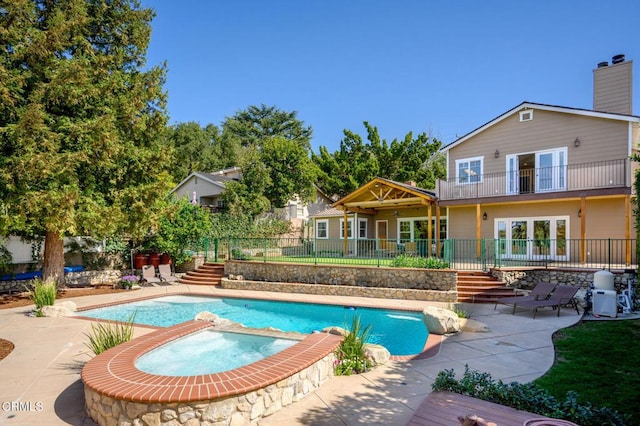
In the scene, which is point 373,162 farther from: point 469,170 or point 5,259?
point 5,259

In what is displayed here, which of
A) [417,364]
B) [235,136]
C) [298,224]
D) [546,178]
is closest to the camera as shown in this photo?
[417,364]

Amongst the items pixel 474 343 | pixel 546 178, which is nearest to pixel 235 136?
pixel 546 178

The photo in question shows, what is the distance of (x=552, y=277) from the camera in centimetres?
1298

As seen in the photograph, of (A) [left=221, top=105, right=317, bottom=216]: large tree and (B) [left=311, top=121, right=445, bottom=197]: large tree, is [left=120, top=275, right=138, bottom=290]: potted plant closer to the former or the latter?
(A) [left=221, top=105, right=317, bottom=216]: large tree

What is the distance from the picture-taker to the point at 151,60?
1611 cm

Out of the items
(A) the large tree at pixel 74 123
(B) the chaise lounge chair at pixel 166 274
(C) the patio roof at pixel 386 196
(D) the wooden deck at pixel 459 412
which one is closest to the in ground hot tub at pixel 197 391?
(D) the wooden deck at pixel 459 412

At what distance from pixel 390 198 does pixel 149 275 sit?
12.9m

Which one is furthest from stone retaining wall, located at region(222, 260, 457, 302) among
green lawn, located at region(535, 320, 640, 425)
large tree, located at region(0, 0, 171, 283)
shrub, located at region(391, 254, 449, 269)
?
green lawn, located at region(535, 320, 640, 425)

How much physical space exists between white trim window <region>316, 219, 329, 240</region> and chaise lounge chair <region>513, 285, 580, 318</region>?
16.7 metres

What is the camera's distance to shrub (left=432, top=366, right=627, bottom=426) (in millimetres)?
3641

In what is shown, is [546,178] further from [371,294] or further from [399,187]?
[371,294]

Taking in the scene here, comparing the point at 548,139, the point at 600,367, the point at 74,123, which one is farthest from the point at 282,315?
the point at 548,139

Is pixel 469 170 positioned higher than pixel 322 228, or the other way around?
pixel 469 170

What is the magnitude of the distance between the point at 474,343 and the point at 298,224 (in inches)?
945
